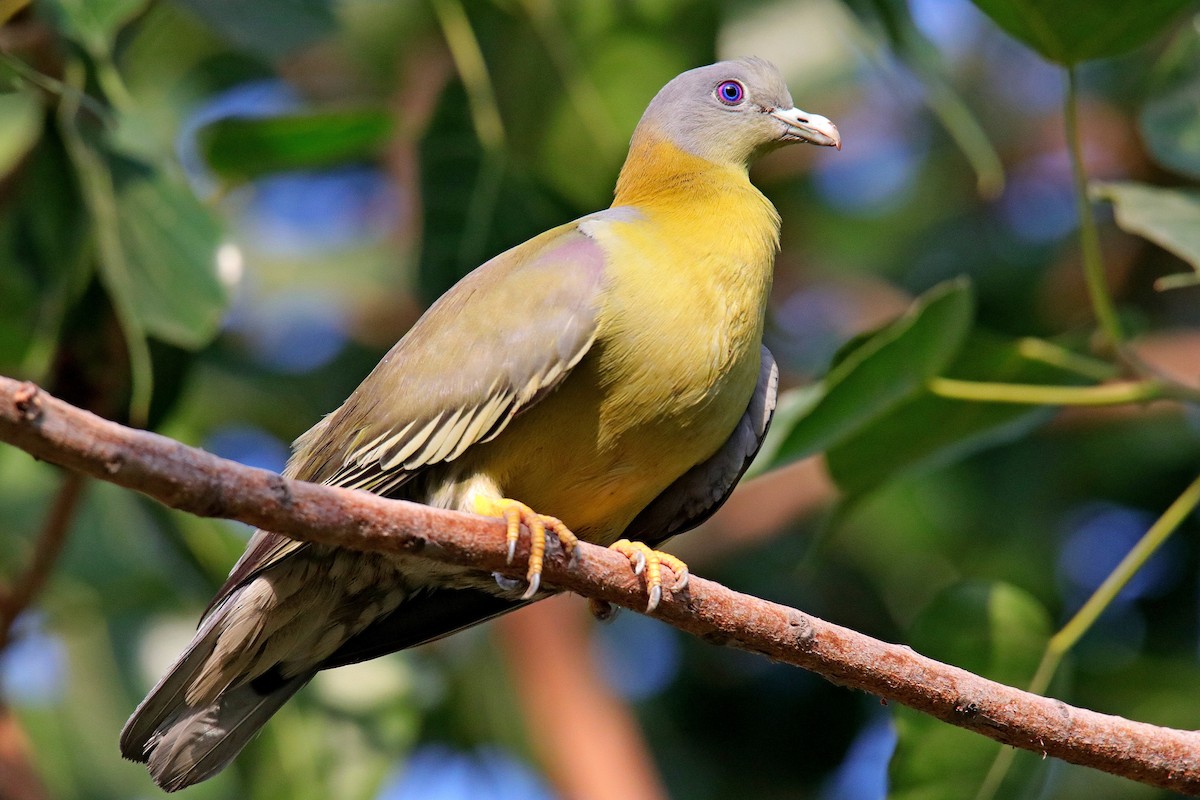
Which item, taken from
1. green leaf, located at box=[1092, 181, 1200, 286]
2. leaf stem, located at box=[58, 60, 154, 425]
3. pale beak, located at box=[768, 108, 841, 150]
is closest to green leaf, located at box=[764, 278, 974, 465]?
green leaf, located at box=[1092, 181, 1200, 286]

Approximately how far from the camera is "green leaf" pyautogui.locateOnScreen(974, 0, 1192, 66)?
11.4ft

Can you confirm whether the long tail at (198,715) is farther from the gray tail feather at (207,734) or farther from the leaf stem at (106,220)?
the leaf stem at (106,220)

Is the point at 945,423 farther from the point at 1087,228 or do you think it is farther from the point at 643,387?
the point at 643,387

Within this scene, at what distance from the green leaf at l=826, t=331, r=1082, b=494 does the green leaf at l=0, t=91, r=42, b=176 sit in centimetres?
245

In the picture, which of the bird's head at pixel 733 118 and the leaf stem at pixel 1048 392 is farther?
the bird's head at pixel 733 118

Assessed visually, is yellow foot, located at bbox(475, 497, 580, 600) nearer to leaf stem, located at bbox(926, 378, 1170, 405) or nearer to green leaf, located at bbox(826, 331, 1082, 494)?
green leaf, located at bbox(826, 331, 1082, 494)

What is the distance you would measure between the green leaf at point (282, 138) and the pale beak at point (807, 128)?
3.88 ft

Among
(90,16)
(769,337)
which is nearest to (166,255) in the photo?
(90,16)

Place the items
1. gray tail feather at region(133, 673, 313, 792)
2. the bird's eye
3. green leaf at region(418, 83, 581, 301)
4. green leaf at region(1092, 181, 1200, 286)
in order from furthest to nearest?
green leaf at region(418, 83, 581, 301) → the bird's eye → green leaf at region(1092, 181, 1200, 286) → gray tail feather at region(133, 673, 313, 792)

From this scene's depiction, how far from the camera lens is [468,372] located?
3.27 m

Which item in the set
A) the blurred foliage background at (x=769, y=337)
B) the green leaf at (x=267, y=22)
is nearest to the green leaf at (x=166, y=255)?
the blurred foliage background at (x=769, y=337)

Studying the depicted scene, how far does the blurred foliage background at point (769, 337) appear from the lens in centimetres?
363

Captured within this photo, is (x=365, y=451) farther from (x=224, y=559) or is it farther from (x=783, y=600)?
(x=783, y=600)

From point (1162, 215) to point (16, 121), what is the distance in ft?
10.5
